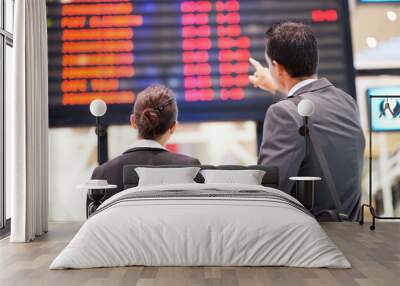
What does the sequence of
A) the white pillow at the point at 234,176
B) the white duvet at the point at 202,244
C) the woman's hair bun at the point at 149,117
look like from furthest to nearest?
the woman's hair bun at the point at 149,117, the white pillow at the point at 234,176, the white duvet at the point at 202,244

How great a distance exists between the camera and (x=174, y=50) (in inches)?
202

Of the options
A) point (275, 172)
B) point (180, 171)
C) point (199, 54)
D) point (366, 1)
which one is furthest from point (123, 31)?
point (366, 1)

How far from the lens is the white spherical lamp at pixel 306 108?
176 inches

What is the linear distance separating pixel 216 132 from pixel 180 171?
90 centimetres

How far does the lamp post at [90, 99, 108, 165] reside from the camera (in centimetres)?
464

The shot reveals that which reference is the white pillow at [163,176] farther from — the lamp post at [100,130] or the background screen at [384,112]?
the background screen at [384,112]

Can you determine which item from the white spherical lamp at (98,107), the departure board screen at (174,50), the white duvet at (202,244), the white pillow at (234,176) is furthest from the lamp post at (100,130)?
the white duvet at (202,244)

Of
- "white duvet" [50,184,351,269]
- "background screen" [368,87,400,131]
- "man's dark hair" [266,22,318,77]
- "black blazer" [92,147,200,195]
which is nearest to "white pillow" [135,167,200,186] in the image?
"black blazer" [92,147,200,195]

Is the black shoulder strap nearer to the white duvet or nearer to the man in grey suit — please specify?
the man in grey suit

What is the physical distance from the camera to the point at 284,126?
4668mm

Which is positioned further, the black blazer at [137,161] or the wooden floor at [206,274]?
the black blazer at [137,161]

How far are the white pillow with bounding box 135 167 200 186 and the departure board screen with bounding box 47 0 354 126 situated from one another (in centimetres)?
88

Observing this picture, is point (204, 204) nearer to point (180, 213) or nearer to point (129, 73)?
point (180, 213)

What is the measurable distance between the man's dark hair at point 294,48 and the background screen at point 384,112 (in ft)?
2.09
